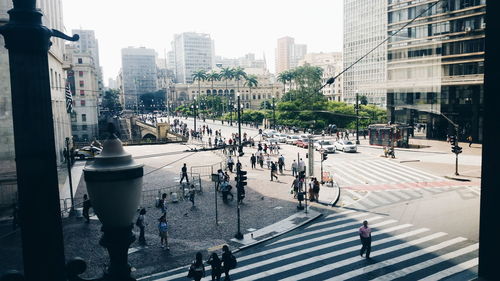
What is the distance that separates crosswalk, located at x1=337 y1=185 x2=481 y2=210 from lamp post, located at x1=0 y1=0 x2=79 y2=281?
72.0 ft

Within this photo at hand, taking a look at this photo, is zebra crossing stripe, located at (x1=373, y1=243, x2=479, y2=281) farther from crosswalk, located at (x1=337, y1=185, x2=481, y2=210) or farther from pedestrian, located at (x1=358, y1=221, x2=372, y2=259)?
crosswalk, located at (x1=337, y1=185, x2=481, y2=210)

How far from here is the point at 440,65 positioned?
57906mm

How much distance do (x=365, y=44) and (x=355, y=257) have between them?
15094 centimetres

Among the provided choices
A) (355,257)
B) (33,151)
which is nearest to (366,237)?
(355,257)

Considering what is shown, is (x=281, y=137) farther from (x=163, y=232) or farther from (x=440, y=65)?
(x=163, y=232)

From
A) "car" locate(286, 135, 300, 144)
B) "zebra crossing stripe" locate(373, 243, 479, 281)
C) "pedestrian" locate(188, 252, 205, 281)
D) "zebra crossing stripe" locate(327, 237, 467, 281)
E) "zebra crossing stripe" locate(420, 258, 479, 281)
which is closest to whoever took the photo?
"pedestrian" locate(188, 252, 205, 281)

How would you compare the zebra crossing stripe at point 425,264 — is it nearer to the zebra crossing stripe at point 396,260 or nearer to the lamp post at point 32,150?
the zebra crossing stripe at point 396,260

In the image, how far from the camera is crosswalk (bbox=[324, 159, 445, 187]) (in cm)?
3040

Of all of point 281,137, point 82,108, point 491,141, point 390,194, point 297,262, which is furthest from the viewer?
point 82,108

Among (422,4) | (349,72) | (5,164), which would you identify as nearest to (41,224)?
(5,164)

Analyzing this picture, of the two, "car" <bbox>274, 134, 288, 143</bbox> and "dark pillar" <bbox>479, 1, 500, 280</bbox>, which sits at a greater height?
"dark pillar" <bbox>479, 1, 500, 280</bbox>

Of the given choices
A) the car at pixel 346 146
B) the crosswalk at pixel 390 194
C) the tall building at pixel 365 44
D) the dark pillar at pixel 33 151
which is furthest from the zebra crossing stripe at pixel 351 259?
the tall building at pixel 365 44

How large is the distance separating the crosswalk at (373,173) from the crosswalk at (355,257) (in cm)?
1131

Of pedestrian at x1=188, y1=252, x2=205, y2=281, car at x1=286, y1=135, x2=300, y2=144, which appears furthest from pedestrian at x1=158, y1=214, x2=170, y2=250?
car at x1=286, y1=135, x2=300, y2=144
